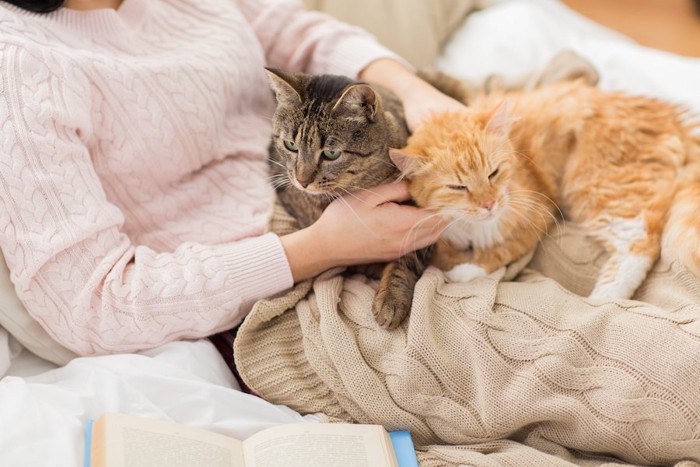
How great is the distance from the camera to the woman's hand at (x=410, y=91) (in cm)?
168

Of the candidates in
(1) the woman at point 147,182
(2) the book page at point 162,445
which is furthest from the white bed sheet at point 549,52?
(2) the book page at point 162,445

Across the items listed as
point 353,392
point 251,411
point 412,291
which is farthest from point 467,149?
point 251,411

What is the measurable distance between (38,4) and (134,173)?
437mm

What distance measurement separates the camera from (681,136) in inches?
65.2

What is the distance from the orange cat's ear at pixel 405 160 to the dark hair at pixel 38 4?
0.86 metres

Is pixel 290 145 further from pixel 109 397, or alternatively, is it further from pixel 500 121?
pixel 109 397

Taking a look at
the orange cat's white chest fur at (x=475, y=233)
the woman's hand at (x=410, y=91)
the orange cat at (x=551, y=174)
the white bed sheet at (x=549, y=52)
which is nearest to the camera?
the orange cat at (x=551, y=174)

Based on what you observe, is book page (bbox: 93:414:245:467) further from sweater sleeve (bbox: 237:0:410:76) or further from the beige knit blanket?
sweater sleeve (bbox: 237:0:410:76)

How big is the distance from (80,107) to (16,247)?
334 millimetres

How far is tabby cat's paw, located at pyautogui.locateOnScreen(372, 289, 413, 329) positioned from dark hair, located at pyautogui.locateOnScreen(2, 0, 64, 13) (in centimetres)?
102

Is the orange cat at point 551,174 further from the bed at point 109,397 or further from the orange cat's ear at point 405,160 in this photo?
A: the bed at point 109,397

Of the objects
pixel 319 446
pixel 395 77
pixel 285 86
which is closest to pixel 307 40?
pixel 395 77

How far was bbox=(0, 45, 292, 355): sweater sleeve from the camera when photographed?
1.25 meters

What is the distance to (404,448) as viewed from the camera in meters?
1.28
